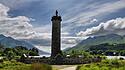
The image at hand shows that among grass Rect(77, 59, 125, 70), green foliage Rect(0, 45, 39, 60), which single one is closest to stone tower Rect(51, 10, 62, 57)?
grass Rect(77, 59, 125, 70)

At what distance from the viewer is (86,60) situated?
249ft

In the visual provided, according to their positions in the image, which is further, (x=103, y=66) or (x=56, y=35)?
(x=56, y=35)

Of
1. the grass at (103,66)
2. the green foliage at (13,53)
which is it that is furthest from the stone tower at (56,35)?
the green foliage at (13,53)

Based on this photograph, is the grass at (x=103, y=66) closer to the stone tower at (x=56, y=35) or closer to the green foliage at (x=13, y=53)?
the stone tower at (x=56, y=35)

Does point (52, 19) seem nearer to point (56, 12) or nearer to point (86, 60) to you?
point (56, 12)

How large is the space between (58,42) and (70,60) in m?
9.98

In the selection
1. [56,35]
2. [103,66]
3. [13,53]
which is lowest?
[13,53]

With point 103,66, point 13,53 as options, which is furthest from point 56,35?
point 13,53

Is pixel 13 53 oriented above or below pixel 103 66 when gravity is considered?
below

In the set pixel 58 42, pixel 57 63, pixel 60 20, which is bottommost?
pixel 57 63

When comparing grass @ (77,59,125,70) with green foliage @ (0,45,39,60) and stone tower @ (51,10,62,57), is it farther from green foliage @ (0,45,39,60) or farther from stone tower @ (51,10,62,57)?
green foliage @ (0,45,39,60)

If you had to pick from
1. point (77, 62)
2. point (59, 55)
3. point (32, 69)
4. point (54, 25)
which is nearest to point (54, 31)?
point (54, 25)

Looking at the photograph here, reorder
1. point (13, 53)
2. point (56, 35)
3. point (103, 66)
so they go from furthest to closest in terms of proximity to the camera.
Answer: point (13, 53)
point (56, 35)
point (103, 66)

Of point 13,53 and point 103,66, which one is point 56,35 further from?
point 13,53
